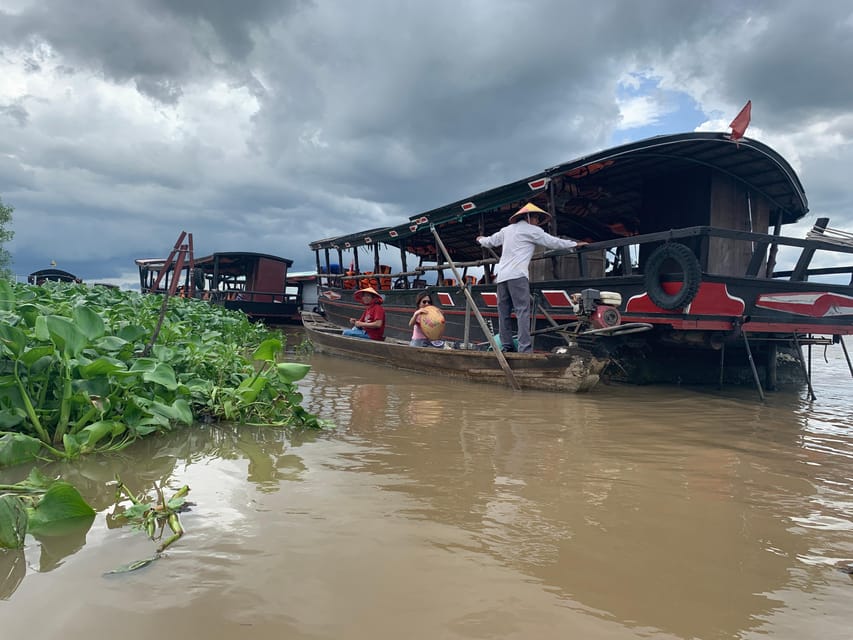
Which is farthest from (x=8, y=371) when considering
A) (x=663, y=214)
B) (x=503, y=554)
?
(x=663, y=214)

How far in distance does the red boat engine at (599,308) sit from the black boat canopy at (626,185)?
5.99ft

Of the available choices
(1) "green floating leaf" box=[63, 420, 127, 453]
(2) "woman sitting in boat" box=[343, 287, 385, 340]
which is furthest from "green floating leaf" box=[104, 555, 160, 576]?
(2) "woman sitting in boat" box=[343, 287, 385, 340]

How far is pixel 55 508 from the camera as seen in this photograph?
1.58m

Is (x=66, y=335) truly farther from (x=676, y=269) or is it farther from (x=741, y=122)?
(x=741, y=122)

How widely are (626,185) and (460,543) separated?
7149 millimetres

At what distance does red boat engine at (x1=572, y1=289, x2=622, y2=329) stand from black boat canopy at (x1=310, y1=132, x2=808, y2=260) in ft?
5.99

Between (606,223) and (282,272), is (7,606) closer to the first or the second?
(606,223)

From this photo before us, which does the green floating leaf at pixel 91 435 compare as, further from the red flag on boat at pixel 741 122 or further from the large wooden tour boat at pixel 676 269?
the red flag on boat at pixel 741 122

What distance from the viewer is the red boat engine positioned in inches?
203

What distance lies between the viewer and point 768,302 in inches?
209

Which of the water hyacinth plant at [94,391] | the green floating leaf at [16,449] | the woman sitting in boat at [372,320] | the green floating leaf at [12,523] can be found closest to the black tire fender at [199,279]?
the woman sitting in boat at [372,320]

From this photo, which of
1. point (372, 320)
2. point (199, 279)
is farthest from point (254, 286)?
point (372, 320)

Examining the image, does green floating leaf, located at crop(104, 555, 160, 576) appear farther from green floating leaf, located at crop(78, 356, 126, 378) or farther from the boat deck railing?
the boat deck railing

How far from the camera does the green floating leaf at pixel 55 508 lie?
156 centimetres
